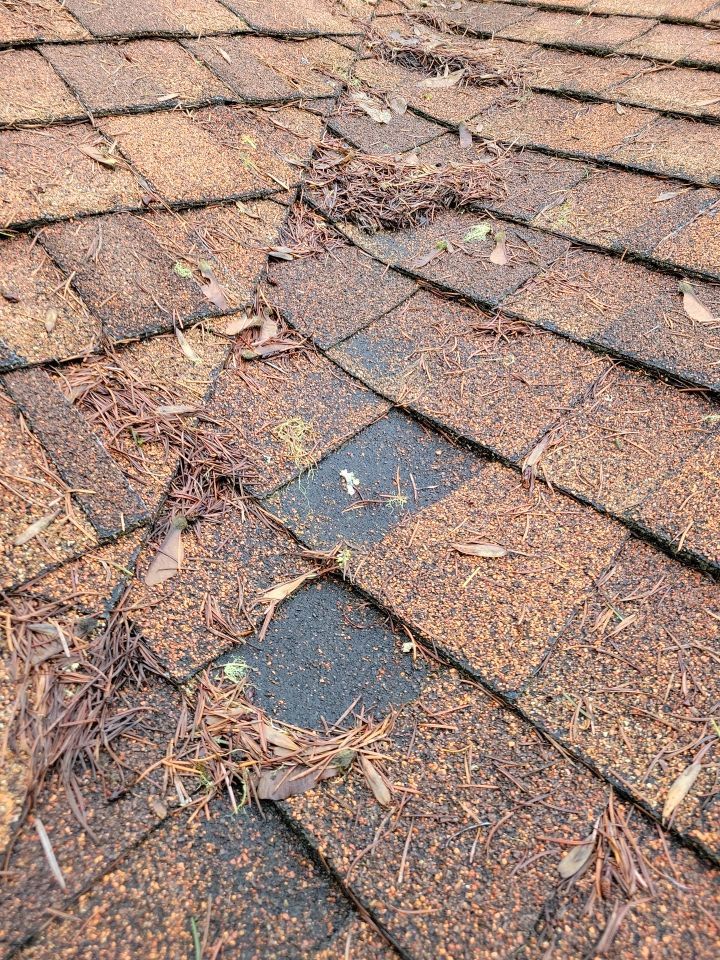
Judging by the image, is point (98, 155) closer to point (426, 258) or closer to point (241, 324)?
point (241, 324)

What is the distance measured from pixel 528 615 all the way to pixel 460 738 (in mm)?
220

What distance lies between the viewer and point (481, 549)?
1153 millimetres

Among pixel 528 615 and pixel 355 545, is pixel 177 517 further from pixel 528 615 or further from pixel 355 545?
pixel 528 615

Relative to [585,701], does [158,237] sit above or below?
above

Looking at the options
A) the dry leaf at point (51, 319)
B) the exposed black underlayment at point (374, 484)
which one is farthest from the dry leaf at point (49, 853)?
the dry leaf at point (51, 319)

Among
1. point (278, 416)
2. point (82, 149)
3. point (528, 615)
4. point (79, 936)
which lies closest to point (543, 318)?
point (278, 416)

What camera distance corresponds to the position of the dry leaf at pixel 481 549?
1.15 meters

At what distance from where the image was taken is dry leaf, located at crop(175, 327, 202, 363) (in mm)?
1410

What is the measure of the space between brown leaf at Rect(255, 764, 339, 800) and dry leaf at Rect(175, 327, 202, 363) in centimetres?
81

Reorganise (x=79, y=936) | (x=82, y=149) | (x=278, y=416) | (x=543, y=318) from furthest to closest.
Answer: (x=82, y=149)
(x=543, y=318)
(x=278, y=416)
(x=79, y=936)

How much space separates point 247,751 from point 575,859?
1.42 feet

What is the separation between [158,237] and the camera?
1.54 meters

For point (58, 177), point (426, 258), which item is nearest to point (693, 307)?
point (426, 258)

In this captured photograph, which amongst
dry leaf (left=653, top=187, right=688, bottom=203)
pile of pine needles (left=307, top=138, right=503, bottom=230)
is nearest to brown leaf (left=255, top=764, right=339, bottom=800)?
pile of pine needles (left=307, top=138, right=503, bottom=230)
